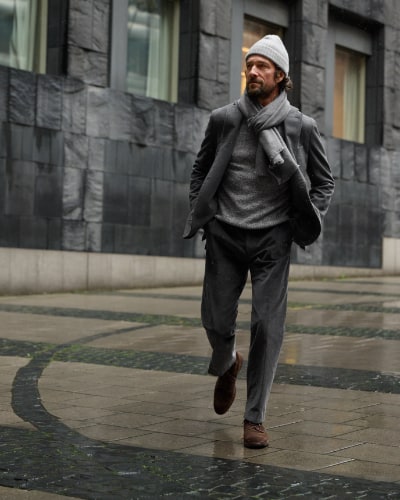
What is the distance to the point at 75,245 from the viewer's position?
17.9m

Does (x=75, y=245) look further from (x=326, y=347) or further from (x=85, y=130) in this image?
(x=326, y=347)

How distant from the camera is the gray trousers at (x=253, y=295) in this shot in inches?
218

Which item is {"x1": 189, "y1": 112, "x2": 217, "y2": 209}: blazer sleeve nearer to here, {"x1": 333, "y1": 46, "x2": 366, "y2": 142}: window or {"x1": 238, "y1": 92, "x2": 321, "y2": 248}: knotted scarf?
{"x1": 238, "y1": 92, "x2": 321, "y2": 248}: knotted scarf

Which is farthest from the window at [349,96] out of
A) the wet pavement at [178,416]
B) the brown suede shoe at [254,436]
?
the brown suede shoe at [254,436]

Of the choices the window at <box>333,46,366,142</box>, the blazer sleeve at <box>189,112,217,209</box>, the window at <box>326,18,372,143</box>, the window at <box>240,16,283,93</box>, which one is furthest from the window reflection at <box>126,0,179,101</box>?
the blazer sleeve at <box>189,112,217,209</box>

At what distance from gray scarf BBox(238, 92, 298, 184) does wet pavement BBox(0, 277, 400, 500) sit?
133cm

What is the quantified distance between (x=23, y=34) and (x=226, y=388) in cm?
1291

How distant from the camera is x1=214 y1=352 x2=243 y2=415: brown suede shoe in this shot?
5.93 metres

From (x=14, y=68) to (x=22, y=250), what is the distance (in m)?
2.71

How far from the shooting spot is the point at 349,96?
26.0 metres

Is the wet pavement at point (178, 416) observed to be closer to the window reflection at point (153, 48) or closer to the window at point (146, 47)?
the window at point (146, 47)

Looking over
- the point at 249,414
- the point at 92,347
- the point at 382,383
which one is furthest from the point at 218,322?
the point at 92,347

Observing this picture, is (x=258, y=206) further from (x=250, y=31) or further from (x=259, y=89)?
(x=250, y=31)

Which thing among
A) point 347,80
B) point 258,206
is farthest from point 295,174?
point 347,80
